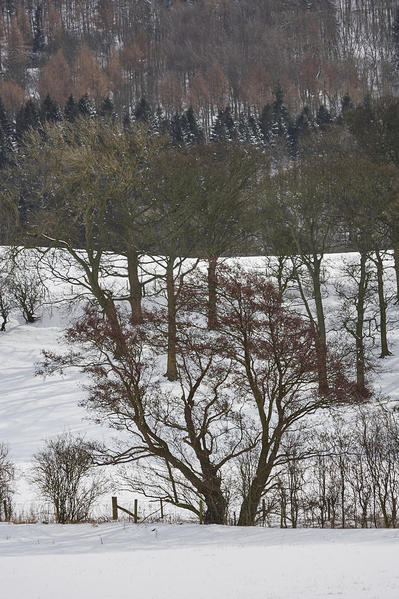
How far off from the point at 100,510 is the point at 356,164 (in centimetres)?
1574

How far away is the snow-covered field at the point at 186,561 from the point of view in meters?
10.7

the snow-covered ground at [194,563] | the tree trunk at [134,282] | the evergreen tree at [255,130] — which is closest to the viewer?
the snow-covered ground at [194,563]

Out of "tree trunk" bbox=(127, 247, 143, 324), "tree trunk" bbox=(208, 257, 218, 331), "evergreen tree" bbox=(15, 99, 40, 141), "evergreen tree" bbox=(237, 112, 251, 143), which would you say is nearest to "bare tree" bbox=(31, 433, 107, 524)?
"tree trunk" bbox=(208, 257, 218, 331)

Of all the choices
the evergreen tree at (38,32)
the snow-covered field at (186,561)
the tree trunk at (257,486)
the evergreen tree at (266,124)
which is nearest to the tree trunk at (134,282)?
the snow-covered field at (186,561)

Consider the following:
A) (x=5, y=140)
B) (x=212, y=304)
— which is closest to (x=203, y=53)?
(x=5, y=140)

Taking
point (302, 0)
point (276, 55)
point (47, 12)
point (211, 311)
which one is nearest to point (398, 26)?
point (276, 55)

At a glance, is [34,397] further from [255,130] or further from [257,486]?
[255,130]

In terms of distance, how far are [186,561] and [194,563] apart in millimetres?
319

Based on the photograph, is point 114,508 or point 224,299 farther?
point 224,299

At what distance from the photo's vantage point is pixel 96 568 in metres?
12.5

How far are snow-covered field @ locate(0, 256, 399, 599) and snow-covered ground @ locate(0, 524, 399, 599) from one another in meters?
0.02

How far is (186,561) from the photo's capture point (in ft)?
43.1

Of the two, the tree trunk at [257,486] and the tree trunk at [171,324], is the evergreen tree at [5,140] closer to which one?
the tree trunk at [171,324]

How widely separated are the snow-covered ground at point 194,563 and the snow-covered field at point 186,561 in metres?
0.02
